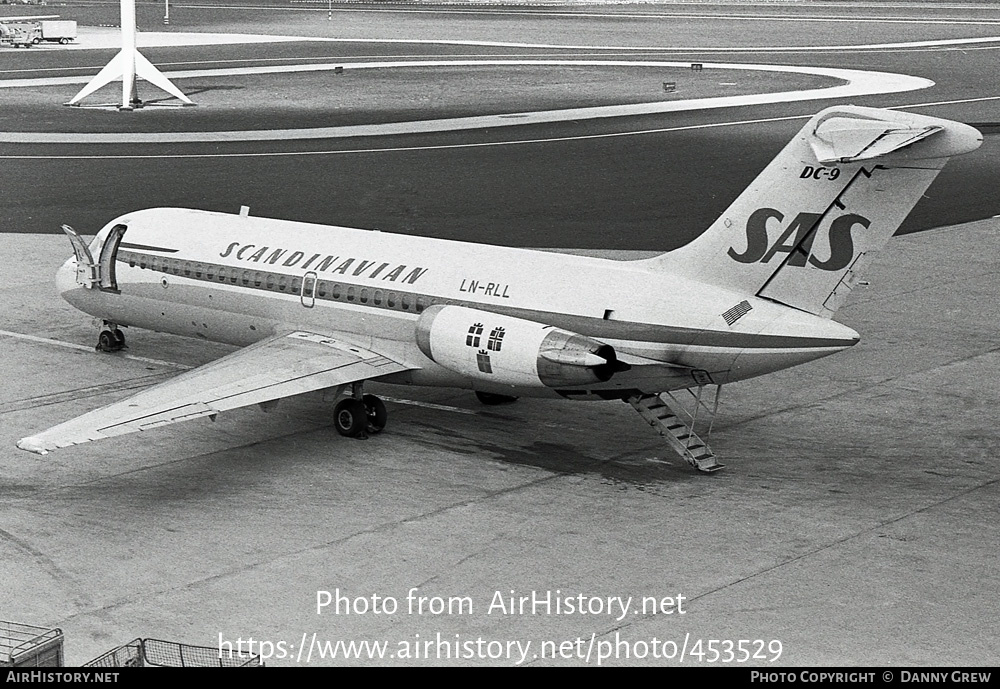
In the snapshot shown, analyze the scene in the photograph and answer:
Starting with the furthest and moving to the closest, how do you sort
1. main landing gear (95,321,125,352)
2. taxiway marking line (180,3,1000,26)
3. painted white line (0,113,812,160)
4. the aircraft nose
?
taxiway marking line (180,3,1000,26) < painted white line (0,113,812,160) < main landing gear (95,321,125,352) < the aircraft nose

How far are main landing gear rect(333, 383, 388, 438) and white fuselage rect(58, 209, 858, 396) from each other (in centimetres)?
84

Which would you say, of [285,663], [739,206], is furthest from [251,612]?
[739,206]

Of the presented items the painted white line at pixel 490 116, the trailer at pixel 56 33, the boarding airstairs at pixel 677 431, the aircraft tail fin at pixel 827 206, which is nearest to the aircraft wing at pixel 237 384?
the boarding airstairs at pixel 677 431

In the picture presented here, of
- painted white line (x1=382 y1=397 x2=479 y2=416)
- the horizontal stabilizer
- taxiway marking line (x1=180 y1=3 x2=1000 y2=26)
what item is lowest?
painted white line (x1=382 y1=397 x2=479 y2=416)

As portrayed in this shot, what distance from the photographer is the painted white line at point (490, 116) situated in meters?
59.5

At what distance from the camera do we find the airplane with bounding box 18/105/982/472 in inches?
Result: 840

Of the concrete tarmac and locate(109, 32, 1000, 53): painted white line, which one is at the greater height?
locate(109, 32, 1000, 53): painted white line

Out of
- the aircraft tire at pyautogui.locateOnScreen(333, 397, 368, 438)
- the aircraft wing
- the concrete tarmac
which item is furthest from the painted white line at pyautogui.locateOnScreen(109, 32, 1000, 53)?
the aircraft tire at pyautogui.locateOnScreen(333, 397, 368, 438)

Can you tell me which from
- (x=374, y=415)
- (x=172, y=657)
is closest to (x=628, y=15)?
(x=374, y=415)

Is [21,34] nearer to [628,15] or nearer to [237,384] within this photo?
[628,15]

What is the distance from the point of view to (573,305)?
23.1m

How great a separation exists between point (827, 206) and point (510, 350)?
17.6ft

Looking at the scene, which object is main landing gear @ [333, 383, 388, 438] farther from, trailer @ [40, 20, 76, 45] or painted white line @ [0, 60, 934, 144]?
trailer @ [40, 20, 76, 45]

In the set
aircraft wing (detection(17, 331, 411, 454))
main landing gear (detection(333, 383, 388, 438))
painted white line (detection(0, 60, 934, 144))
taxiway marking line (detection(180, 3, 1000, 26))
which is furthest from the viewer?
taxiway marking line (detection(180, 3, 1000, 26))
